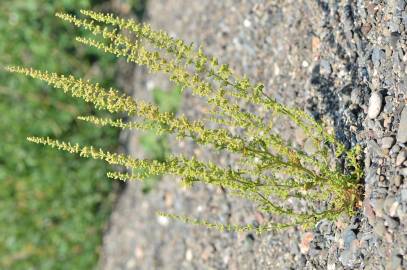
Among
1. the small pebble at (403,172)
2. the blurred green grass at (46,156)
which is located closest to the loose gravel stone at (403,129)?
the small pebble at (403,172)

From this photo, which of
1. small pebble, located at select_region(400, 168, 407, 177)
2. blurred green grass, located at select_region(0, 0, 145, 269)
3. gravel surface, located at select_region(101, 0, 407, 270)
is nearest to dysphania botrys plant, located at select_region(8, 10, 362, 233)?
gravel surface, located at select_region(101, 0, 407, 270)

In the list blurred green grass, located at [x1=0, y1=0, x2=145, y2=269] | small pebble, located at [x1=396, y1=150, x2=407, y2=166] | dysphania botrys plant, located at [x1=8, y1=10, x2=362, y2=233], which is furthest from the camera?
blurred green grass, located at [x1=0, y1=0, x2=145, y2=269]

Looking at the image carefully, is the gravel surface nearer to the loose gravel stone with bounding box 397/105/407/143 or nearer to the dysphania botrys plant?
the loose gravel stone with bounding box 397/105/407/143

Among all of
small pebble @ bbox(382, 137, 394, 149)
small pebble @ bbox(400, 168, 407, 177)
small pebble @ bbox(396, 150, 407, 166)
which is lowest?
small pebble @ bbox(400, 168, 407, 177)

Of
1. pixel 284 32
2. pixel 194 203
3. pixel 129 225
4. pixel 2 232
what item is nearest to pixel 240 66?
pixel 284 32

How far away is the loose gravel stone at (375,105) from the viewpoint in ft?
9.41

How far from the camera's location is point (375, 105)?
9.45 ft

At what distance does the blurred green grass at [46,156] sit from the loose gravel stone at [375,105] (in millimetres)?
3020

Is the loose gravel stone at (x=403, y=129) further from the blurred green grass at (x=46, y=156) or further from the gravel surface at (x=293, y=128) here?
the blurred green grass at (x=46, y=156)

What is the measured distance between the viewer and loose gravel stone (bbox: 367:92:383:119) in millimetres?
2867

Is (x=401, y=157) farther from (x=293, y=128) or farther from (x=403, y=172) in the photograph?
(x=293, y=128)

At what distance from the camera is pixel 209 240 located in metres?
4.19

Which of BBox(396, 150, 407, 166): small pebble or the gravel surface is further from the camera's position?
the gravel surface

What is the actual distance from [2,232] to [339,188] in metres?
3.56
